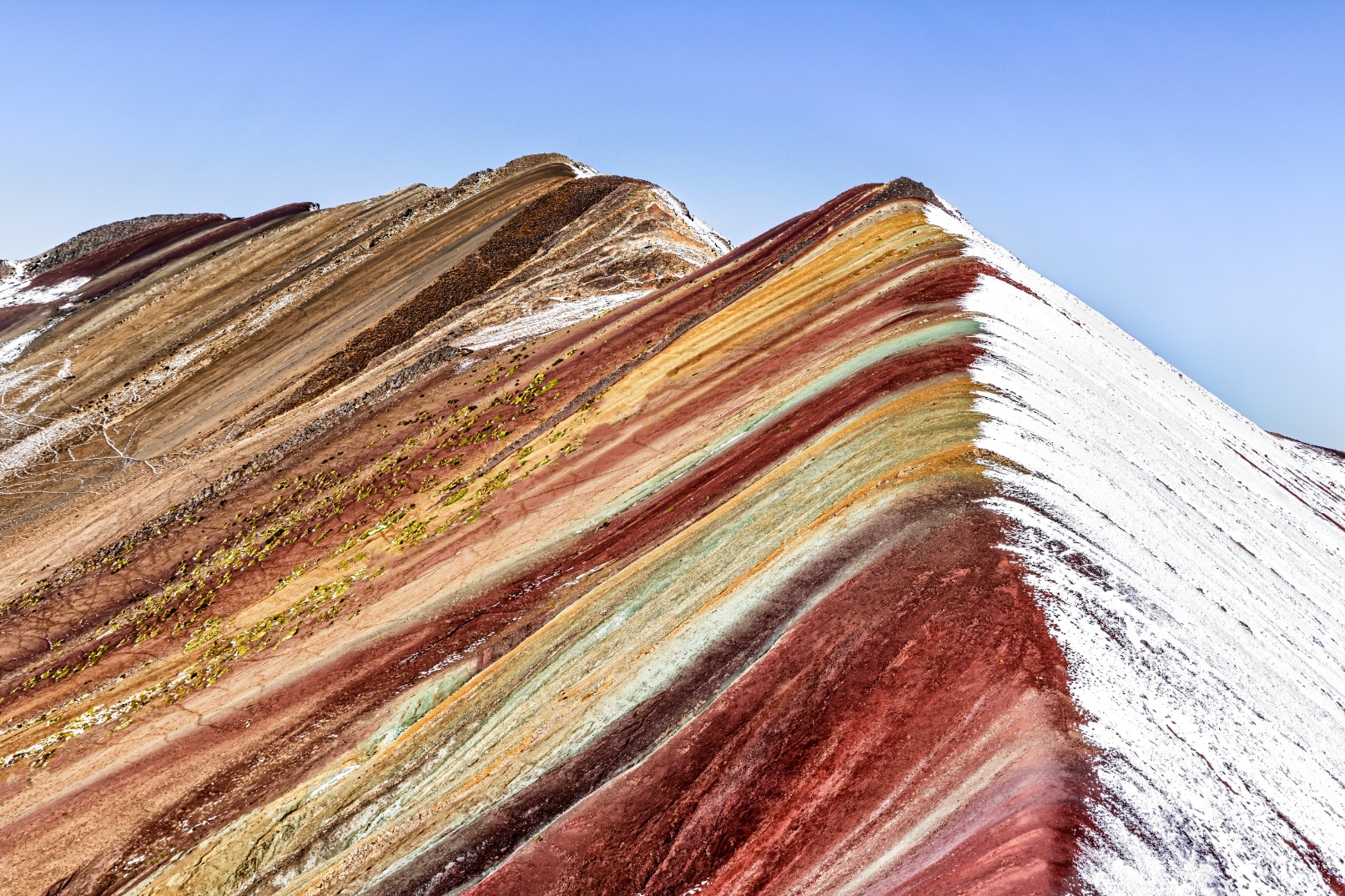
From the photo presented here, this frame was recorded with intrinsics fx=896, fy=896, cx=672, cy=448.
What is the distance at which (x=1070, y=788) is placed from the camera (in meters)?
10.2

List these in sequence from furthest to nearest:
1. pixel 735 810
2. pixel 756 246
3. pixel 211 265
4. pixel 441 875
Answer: pixel 211 265, pixel 756 246, pixel 441 875, pixel 735 810

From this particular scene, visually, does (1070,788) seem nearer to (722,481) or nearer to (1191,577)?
(1191,577)

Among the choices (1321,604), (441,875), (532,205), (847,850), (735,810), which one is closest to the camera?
(847,850)

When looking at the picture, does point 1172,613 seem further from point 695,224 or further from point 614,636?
point 695,224

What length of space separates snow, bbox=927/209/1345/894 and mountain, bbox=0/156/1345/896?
0.27ft

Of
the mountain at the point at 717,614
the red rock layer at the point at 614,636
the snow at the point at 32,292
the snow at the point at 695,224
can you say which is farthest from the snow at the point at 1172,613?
the snow at the point at 32,292

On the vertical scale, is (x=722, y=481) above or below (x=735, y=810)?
above

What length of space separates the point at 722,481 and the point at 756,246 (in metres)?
24.6

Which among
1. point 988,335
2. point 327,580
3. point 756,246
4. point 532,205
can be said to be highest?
point 532,205

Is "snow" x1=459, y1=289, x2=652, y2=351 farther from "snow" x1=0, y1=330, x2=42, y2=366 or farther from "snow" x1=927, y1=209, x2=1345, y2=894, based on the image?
"snow" x1=0, y1=330, x2=42, y2=366

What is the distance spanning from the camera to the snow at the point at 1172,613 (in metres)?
10.3

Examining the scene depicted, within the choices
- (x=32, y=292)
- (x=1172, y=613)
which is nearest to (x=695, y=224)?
(x=1172, y=613)

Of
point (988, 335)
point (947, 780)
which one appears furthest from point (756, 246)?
point (947, 780)

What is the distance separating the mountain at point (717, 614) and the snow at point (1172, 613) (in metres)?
0.08
